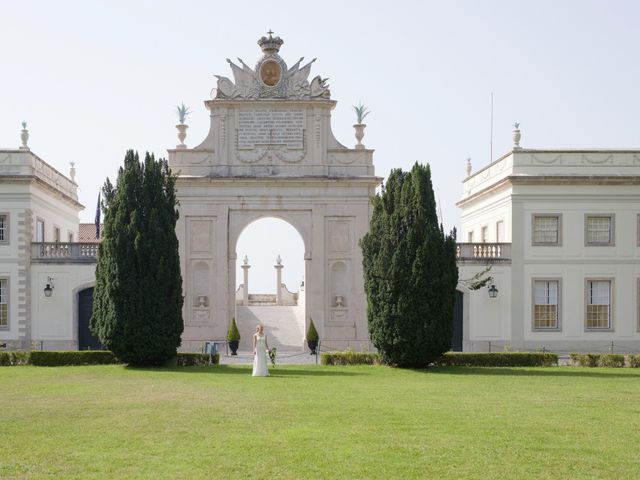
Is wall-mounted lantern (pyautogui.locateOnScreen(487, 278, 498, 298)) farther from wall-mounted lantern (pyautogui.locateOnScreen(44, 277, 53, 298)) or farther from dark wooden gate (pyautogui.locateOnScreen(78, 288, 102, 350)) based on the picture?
wall-mounted lantern (pyautogui.locateOnScreen(44, 277, 53, 298))

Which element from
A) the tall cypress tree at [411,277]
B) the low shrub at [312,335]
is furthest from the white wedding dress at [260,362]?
the low shrub at [312,335]

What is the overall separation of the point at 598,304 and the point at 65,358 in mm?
21134

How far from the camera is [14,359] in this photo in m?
30.6

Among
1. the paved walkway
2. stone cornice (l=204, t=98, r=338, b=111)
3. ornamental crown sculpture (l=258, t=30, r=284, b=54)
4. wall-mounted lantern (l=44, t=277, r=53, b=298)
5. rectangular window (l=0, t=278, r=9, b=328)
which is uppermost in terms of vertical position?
ornamental crown sculpture (l=258, t=30, r=284, b=54)

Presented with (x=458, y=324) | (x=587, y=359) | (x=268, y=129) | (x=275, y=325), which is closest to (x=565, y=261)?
(x=458, y=324)

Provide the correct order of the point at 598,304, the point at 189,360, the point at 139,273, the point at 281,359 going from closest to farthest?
the point at 139,273, the point at 189,360, the point at 281,359, the point at 598,304

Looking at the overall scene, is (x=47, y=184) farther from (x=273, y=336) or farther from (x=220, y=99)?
(x=273, y=336)

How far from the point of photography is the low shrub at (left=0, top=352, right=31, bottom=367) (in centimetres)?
3053

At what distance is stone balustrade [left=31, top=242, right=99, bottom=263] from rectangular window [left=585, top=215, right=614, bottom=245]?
19.8 metres

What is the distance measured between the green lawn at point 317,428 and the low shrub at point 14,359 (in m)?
5.42

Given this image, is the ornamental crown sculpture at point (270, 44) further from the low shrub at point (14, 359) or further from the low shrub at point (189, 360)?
the low shrub at point (14, 359)

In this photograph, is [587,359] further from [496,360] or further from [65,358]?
[65,358]

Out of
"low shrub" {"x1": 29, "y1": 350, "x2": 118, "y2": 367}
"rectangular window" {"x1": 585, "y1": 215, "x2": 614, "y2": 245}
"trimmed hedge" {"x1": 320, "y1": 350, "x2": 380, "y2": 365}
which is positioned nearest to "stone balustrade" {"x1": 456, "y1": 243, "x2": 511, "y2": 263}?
"rectangular window" {"x1": 585, "y1": 215, "x2": 614, "y2": 245}

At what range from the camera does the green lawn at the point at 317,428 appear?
1295 centimetres
